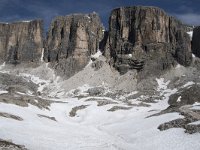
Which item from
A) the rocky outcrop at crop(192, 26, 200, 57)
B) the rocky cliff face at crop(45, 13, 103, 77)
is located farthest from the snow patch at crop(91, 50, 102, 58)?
the rocky outcrop at crop(192, 26, 200, 57)

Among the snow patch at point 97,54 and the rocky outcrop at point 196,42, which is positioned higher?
the rocky outcrop at point 196,42

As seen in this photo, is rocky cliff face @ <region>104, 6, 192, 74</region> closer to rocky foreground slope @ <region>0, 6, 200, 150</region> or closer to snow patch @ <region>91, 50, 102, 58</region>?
rocky foreground slope @ <region>0, 6, 200, 150</region>

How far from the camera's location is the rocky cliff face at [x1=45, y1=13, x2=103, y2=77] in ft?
591

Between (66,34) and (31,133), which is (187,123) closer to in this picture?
(31,133)

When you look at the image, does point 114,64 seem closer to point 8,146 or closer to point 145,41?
point 145,41

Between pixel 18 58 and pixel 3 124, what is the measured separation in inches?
6316

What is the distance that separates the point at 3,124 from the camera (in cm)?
4075

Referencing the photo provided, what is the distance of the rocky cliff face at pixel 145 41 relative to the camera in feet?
545

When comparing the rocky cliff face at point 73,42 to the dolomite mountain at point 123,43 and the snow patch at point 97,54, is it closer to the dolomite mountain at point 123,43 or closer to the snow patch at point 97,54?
the dolomite mountain at point 123,43

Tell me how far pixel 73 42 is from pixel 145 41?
3600 cm

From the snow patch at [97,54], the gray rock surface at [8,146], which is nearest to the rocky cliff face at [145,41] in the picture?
the snow patch at [97,54]

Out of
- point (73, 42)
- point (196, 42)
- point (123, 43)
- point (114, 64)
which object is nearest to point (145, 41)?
point (123, 43)

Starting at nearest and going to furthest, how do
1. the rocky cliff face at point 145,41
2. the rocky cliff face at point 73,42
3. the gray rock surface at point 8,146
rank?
1. the gray rock surface at point 8,146
2. the rocky cliff face at point 145,41
3. the rocky cliff face at point 73,42

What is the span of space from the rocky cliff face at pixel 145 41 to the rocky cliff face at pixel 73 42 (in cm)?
1085
